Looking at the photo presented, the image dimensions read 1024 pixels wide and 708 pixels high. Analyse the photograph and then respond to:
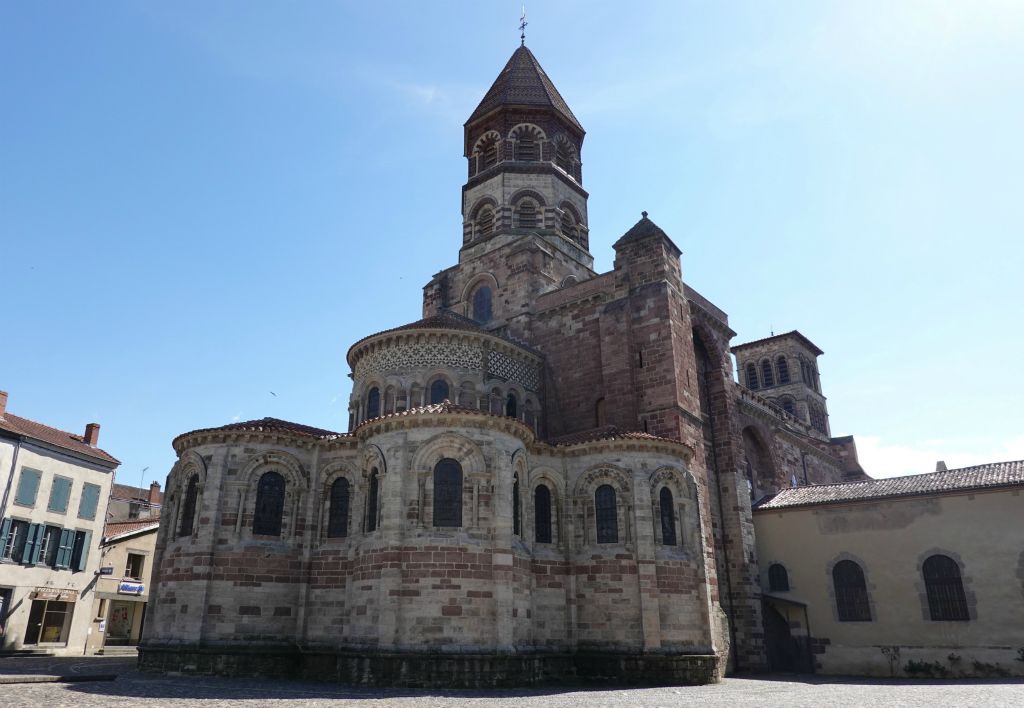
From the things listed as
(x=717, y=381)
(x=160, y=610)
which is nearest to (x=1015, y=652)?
(x=717, y=381)

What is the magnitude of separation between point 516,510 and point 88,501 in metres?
A: 19.9

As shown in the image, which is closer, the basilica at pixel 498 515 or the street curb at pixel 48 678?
the street curb at pixel 48 678

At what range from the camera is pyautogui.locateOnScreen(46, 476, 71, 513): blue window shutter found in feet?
88.8

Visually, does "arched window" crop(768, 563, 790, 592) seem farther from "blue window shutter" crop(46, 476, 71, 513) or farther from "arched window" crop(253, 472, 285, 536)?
"blue window shutter" crop(46, 476, 71, 513)

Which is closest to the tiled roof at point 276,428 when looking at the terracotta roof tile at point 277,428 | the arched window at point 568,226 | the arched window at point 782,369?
the terracotta roof tile at point 277,428

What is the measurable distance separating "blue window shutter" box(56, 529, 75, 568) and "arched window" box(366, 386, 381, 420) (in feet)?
45.6

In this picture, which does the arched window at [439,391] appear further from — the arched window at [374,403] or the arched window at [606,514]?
the arched window at [606,514]

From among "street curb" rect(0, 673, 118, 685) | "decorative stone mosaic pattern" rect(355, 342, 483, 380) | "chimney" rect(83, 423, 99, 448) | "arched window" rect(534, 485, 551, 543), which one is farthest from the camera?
"chimney" rect(83, 423, 99, 448)

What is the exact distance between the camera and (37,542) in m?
26.2

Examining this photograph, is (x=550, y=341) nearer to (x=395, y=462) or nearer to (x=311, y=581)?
(x=395, y=462)

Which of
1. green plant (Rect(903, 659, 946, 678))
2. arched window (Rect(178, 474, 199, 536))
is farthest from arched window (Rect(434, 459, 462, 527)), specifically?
green plant (Rect(903, 659, 946, 678))

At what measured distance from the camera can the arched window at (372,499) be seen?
18922 mm

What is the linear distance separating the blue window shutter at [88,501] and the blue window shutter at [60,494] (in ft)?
2.49

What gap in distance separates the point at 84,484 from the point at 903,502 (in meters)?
30.5
